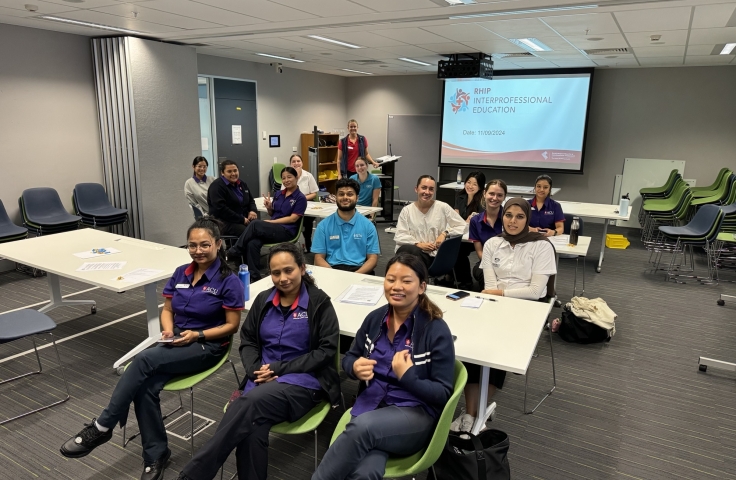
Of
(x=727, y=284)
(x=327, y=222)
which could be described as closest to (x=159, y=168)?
(x=327, y=222)

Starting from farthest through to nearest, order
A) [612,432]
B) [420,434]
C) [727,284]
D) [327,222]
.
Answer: [727,284], [327,222], [612,432], [420,434]

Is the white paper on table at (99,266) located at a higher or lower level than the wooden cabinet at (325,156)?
lower

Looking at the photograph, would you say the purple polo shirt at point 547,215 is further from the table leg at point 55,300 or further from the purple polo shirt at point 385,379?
the table leg at point 55,300

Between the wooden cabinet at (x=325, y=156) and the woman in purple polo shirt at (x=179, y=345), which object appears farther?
the wooden cabinet at (x=325, y=156)

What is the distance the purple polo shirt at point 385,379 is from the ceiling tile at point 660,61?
25.4 feet

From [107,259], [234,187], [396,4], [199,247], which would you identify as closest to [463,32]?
[396,4]

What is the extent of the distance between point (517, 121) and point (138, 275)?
8452 mm

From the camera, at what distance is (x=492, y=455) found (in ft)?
7.25

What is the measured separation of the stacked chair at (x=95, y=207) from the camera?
6.45 metres

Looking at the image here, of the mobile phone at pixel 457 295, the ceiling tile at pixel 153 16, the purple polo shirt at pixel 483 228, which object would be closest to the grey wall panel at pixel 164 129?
the ceiling tile at pixel 153 16

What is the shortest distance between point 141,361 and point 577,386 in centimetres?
297

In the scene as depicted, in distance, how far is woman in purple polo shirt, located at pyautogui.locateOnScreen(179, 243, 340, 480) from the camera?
2.18 m

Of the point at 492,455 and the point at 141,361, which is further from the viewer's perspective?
the point at 141,361

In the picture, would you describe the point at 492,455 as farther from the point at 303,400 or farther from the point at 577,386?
the point at 577,386
